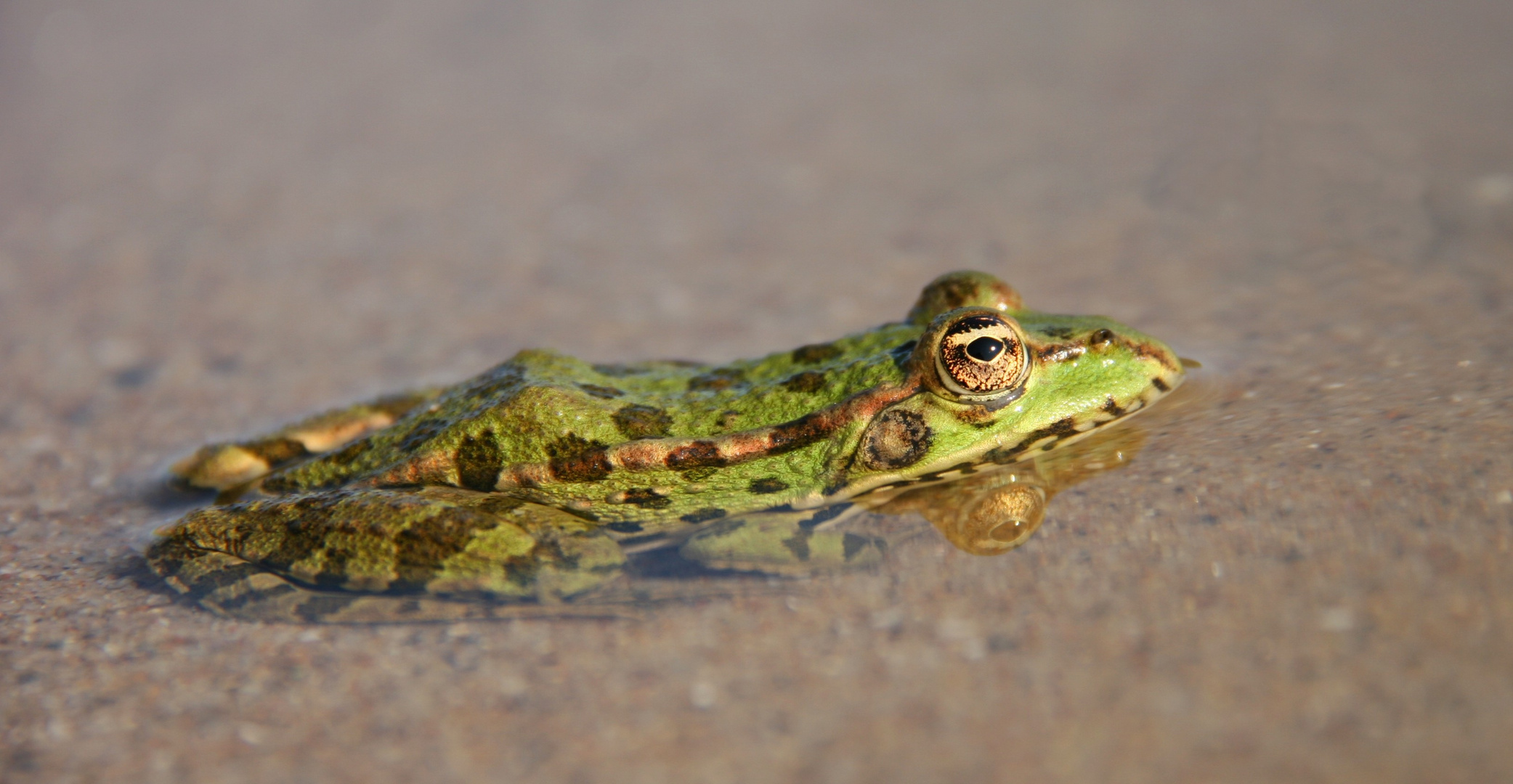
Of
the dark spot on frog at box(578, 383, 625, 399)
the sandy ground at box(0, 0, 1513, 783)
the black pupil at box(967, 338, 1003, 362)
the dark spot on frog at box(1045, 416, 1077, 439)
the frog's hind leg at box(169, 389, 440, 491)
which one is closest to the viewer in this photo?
the sandy ground at box(0, 0, 1513, 783)

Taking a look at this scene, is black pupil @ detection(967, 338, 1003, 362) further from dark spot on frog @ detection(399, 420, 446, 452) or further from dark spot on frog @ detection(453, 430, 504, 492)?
dark spot on frog @ detection(399, 420, 446, 452)

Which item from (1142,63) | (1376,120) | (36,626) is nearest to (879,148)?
(1142,63)

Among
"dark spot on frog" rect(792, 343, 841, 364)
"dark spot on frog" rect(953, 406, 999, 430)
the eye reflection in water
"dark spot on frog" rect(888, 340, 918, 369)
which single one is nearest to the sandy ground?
the eye reflection in water

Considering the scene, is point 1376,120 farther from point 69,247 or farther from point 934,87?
point 69,247

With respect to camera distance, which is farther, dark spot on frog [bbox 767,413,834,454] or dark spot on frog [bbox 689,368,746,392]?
dark spot on frog [bbox 689,368,746,392]

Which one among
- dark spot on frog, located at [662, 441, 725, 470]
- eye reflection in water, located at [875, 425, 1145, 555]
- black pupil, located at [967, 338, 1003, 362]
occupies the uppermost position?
black pupil, located at [967, 338, 1003, 362]

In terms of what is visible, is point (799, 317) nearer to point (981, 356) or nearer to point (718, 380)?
point (718, 380)
